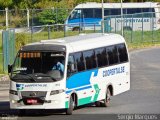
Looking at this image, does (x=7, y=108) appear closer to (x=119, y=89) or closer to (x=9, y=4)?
(x=119, y=89)

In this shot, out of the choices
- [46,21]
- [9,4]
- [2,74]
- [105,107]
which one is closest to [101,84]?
[105,107]

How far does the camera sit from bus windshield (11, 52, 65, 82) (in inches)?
868

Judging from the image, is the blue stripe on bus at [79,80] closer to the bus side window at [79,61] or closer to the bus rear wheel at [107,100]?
the bus side window at [79,61]

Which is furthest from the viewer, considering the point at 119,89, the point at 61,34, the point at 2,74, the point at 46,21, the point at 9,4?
the point at 9,4

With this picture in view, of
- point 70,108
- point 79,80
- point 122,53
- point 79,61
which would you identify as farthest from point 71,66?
point 122,53

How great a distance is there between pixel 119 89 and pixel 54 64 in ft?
14.5

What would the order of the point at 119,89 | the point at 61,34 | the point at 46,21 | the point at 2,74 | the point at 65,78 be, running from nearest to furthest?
the point at 65,78, the point at 119,89, the point at 2,74, the point at 61,34, the point at 46,21

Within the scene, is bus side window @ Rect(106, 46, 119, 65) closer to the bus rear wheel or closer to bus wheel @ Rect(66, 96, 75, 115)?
the bus rear wheel

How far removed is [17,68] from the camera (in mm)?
22609

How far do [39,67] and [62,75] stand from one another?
2.53ft

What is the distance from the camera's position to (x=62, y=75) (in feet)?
72.5

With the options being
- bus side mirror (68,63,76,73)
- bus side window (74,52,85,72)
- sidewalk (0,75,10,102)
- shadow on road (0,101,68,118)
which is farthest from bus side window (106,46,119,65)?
sidewalk (0,75,10,102)

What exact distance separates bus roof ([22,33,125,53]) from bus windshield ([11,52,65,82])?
318 mm

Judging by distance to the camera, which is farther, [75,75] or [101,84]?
[101,84]
